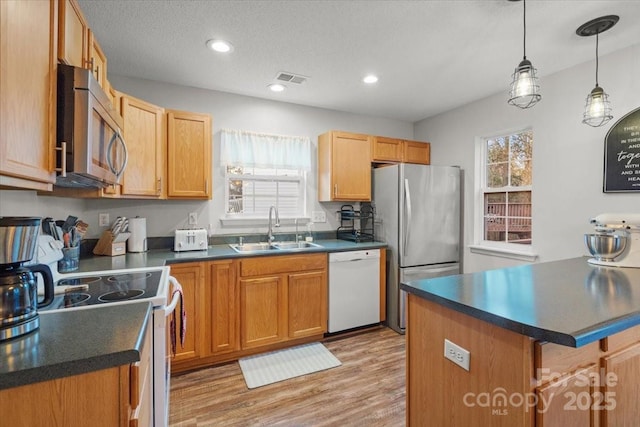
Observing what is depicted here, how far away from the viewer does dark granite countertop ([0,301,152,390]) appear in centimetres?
80

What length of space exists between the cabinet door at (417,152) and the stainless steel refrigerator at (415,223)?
0.55 m

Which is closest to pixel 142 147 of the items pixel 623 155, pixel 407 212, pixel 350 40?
pixel 350 40

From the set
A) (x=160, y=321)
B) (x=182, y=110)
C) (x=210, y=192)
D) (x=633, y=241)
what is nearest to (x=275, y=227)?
(x=210, y=192)

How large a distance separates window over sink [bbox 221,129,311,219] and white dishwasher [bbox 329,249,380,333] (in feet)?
2.80

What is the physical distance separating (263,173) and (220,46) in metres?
1.40

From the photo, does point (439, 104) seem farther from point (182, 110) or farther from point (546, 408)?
point (546, 408)

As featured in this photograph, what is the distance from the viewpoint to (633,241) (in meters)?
1.89

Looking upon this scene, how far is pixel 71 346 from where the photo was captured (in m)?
0.92

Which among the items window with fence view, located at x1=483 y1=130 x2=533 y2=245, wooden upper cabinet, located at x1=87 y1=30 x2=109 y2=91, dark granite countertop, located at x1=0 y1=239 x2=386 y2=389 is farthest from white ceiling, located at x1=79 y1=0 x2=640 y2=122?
dark granite countertop, located at x1=0 y1=239 x2=386 y2=389

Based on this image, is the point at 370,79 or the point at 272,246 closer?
the point at 370,79

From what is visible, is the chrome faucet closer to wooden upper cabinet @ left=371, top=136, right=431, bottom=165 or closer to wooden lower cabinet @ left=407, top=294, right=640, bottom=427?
wooden upper cabinet @ left=371, top=136, right=431, bottom=165

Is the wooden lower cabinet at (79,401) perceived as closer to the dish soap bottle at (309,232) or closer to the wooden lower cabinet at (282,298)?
the wooden lower cabinet at (282,298)

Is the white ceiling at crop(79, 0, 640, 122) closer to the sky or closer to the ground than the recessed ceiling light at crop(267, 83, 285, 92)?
closer to the ground

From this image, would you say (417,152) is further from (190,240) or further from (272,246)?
(190,240)
